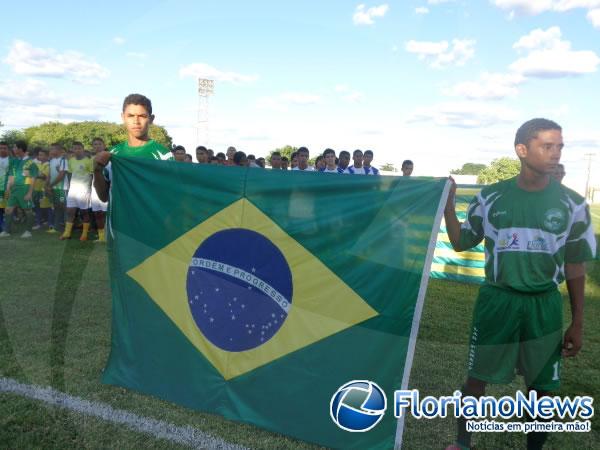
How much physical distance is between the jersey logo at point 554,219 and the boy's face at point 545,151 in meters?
0.21

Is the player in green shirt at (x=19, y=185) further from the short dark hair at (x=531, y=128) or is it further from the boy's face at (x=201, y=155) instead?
the short dark hair at (x=531, y=128)

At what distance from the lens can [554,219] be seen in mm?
2582

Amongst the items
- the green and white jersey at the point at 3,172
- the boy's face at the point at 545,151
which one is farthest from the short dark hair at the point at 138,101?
the green and white jersey at the point at 3,172

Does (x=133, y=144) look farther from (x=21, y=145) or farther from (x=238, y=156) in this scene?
(x=21, y=145)

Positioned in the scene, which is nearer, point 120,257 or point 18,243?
point 120,257

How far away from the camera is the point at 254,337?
3.13 m

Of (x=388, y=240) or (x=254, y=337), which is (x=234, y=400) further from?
(x=388, y=240)

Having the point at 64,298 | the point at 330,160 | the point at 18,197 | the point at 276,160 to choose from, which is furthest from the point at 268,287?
the point at 18,197

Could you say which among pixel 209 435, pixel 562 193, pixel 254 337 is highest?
pixel 562 193

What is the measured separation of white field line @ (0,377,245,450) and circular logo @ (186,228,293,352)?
0.56 meters

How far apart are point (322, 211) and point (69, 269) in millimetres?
5448

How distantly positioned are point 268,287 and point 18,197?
31.6 ft

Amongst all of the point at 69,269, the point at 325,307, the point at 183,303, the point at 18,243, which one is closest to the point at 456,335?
the point at 325,307

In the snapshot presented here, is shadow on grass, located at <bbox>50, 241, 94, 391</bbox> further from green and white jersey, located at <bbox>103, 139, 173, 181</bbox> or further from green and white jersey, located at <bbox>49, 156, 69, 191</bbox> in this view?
green and white jersey, located at <bbox>49, 156, 69, 191</bbox>
